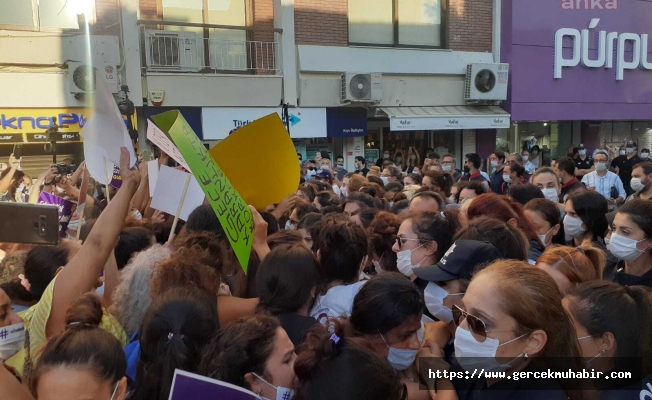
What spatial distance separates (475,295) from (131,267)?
1465 millimetres

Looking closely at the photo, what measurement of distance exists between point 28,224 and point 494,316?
58.5 inches

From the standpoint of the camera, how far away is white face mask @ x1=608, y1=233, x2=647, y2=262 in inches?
117

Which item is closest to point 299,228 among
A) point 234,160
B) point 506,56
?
point 234,160

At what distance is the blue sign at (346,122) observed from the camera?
502 inches

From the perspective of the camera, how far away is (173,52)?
37.2 ft

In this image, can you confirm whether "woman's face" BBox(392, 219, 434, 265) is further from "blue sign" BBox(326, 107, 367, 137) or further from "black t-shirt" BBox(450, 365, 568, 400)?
"blue sign" BBox(326, 107, 367, 137)

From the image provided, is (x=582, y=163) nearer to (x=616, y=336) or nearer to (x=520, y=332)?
(x=616, y=336)

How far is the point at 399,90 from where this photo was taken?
43.9ft

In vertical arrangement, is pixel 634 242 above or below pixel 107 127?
below

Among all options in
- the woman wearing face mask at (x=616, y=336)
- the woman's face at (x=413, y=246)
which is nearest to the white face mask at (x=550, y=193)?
the woman's face at (x=413, y=246)

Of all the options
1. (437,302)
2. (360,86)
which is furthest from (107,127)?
(360,86)

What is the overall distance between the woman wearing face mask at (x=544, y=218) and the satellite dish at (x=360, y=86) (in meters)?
9.12

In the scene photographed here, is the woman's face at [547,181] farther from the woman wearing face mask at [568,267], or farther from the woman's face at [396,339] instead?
the woman's face at [396,339]

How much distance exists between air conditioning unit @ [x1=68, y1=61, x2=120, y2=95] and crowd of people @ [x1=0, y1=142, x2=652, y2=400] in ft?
27.8
